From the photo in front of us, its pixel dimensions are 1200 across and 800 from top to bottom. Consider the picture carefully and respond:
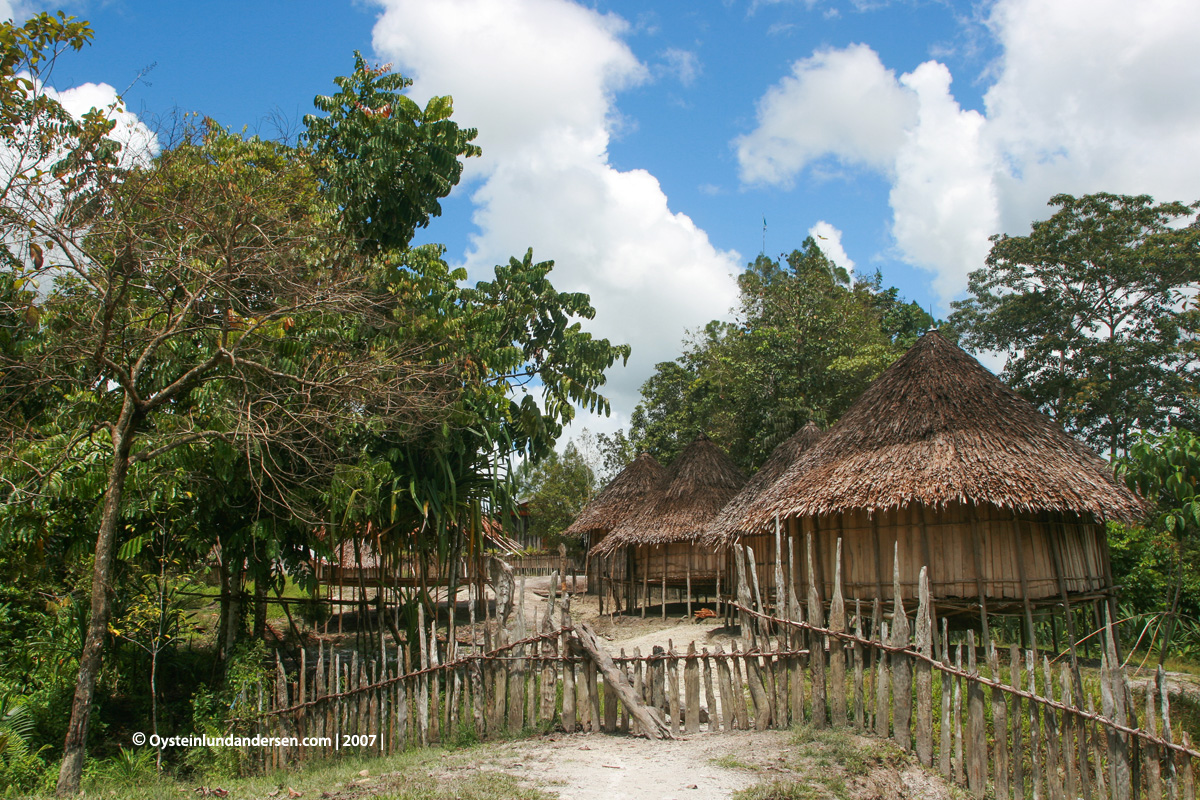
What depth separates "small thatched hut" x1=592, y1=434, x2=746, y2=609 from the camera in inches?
708

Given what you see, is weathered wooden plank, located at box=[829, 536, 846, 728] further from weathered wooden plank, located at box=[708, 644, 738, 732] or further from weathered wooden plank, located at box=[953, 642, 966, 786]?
weathered wooden plank, located at box=[953, 642, 966, 786]

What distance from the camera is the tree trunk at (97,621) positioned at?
6098mm

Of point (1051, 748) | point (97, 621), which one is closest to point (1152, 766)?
point (1051, 748)

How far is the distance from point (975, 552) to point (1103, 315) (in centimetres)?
1907

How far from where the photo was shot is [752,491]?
15.9 meters

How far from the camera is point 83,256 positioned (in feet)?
22.3

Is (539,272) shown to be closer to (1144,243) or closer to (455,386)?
(455,386)

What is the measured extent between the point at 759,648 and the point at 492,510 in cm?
499

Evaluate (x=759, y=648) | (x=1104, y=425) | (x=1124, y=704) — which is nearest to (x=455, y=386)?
(x=759, y=648)

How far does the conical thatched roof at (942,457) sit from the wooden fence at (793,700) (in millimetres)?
3227

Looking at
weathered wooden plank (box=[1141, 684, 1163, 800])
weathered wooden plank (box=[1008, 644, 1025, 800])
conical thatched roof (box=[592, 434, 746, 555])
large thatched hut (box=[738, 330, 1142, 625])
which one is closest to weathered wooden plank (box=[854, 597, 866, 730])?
weathered wooden plank (box=[1008, 644, 1025, 800])

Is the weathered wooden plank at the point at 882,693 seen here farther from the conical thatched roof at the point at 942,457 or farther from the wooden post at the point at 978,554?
the wooden post at the point at 978,554

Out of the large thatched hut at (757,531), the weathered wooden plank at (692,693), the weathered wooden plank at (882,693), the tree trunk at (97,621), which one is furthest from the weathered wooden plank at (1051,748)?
the large thatched hut at (757,531)

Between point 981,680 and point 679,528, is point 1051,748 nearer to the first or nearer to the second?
point 981,680
